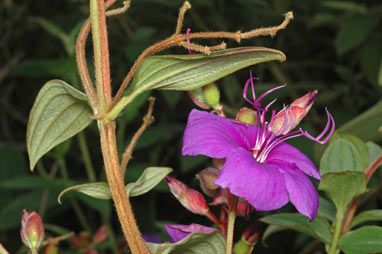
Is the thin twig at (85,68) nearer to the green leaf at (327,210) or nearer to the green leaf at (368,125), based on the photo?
the green leaf at (327,210)

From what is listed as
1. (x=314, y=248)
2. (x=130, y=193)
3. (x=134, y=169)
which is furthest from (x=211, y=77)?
(x=134, y=169)

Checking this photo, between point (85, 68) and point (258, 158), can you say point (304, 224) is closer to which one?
point (258, 158)

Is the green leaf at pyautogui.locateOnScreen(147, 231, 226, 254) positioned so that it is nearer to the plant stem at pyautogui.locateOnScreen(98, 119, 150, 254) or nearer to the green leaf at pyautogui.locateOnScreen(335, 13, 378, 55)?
the plant stem at pyautogui.locateOnScreen(98, 119, 150, 254)

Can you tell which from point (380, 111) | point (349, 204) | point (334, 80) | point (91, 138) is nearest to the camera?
point (349, 204)

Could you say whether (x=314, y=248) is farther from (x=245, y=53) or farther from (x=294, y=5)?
(x=294, y=5)

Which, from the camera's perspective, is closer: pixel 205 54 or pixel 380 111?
pixel 205 54

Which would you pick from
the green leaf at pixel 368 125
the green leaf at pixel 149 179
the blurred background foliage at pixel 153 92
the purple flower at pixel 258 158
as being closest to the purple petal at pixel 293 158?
the purple flower at pixel 258 158

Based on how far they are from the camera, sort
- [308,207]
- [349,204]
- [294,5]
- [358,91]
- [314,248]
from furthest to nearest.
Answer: [294,5], [358,91], [314,248], [349,204], [308,207]

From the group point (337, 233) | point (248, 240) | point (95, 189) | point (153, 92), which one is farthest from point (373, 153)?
point (153, 92)
